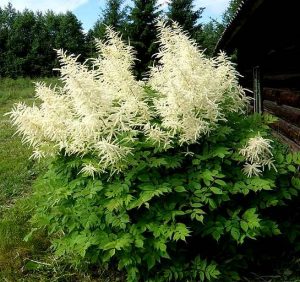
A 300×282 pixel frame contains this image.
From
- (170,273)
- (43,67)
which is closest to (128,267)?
(170,273)

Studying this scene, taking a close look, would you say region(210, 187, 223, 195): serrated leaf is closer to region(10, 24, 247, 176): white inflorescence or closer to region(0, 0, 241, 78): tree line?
region(10, 24, 247, 176): white inflorescence

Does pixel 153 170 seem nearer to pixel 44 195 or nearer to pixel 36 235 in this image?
pixel 44 195

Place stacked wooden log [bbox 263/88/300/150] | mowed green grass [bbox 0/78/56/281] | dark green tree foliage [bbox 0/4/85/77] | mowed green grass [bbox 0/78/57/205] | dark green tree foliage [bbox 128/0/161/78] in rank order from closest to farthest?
mowed green grass [bbox 0/78/56/281]
stacked wooden log [bbox 263/88/300/150]
mowed green grass [bbox 0/78/57/205]
dark green tree foliage [bbox 128/0/161/78]
dark green tree foliage [bbox 0/4/85/77]

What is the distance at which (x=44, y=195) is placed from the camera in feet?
13.1

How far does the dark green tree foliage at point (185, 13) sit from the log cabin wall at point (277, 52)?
58.5 feet

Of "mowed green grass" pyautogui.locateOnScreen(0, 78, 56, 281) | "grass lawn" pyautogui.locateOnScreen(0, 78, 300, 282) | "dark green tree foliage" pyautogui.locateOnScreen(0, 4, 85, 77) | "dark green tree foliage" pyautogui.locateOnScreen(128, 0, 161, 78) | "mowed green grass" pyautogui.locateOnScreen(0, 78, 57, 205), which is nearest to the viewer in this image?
"grass lawn" pyautogui.locateOnScreen(0, 78, 300, 282)

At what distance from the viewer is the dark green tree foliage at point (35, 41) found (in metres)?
35.4

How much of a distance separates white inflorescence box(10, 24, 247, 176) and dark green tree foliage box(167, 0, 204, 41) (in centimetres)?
2276

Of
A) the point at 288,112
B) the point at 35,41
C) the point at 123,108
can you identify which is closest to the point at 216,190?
the point at 123,108

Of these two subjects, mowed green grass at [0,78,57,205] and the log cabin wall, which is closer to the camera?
the log cabin wall

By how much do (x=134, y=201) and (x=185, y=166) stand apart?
590 millimetres

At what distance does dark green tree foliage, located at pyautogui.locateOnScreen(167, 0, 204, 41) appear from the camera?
84.9ft

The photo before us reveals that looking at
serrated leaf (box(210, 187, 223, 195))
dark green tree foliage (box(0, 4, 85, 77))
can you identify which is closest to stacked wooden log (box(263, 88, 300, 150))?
serrated leaf (box(210, 187, 223, 195))

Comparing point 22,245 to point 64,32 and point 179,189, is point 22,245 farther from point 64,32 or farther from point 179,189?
point 64,32
